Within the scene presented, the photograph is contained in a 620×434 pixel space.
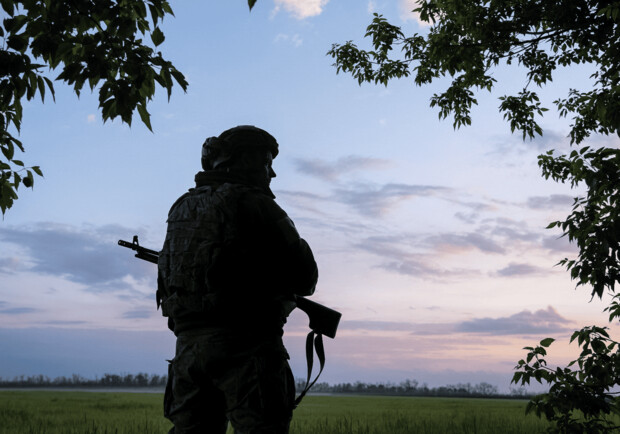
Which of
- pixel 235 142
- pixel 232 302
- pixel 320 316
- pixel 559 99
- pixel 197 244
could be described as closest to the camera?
pixel 232 302

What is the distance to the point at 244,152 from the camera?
399cm

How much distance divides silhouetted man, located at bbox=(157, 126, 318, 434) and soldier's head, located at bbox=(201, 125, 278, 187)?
2 centimetres

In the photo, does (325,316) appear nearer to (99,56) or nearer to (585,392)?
(99,56)

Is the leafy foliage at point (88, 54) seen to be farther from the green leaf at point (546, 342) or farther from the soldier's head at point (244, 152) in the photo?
the green leaf at point (546, 342)

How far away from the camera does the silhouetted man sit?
3.50 metres

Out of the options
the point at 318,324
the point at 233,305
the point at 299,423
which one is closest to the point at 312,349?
the point at 318,324

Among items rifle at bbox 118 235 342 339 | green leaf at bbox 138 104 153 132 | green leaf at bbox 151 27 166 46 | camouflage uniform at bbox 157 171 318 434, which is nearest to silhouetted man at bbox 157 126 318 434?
camouflage uniform at bbox 157 171 318 434

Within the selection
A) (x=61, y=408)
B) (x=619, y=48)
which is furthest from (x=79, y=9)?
(x=61, y=408)

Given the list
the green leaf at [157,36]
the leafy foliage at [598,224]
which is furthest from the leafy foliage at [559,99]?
the green leaf at [157,36]

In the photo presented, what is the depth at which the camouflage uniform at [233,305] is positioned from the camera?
11.5 ft

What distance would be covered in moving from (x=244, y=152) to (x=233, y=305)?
1.10m

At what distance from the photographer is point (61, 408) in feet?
44.9

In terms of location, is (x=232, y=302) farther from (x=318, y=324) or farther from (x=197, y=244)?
(x=318, y=324)

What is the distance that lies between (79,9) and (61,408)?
39.1 ft
